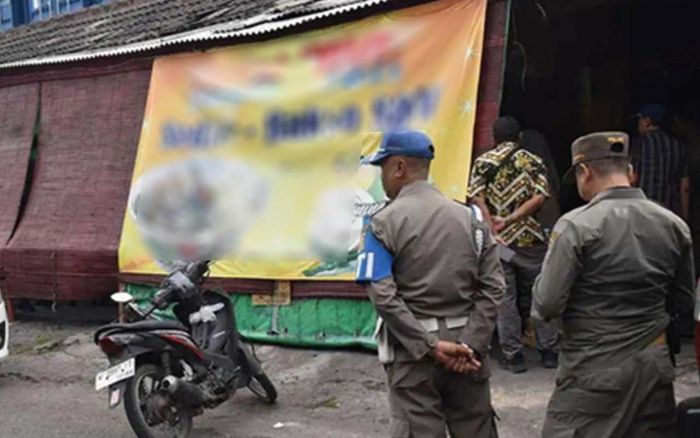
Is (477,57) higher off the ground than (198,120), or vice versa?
(477,57)

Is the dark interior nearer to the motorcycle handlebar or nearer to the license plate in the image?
the motorcycle handlebar

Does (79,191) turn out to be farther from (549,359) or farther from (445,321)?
(445,321)

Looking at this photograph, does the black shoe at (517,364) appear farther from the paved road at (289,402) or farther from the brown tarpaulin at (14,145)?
the brown tarpaulin at (14,145)

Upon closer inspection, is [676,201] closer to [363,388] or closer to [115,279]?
[363,388]

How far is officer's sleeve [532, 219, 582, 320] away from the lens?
2.82m

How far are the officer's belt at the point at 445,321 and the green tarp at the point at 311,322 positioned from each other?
10.4ft

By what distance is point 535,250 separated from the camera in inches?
223

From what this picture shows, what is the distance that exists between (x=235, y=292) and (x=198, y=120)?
67.6 inches

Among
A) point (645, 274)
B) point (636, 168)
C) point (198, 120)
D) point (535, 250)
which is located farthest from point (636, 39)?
point (645, 274)

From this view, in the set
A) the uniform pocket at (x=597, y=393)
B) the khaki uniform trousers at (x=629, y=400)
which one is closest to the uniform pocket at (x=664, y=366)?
the khaki uniform trousers at (x=629, y=400)

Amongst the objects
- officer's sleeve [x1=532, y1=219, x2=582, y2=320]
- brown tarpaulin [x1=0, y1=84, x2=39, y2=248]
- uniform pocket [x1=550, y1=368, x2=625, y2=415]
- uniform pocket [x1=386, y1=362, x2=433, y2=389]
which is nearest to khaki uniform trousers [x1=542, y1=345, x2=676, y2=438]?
uniform pocket [x1=550, y1=368, x2=625, y2=415]

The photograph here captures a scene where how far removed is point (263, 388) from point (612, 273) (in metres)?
3.28

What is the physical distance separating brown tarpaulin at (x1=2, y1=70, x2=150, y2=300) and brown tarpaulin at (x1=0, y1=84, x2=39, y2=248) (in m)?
0.13

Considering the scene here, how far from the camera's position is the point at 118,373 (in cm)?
466
